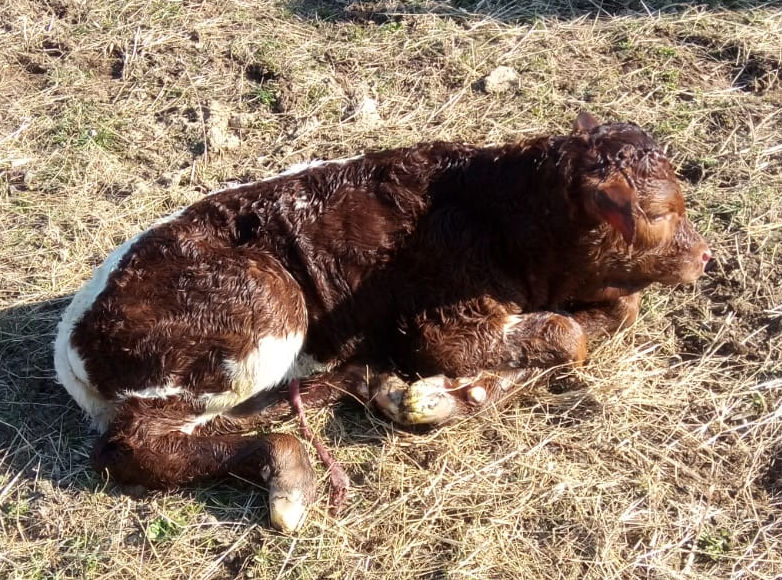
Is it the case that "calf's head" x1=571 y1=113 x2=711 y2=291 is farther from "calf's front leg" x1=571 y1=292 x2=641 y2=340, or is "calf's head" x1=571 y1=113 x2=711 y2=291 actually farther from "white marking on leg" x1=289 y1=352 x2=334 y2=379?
"white marking on leg" x1=289 y1=352 x2=334 y2=379

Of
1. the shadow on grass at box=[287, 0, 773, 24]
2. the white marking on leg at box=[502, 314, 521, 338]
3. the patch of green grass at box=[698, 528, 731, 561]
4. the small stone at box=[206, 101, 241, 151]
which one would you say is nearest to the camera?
the patch of green grass at box=[698, 528, 731, 561]

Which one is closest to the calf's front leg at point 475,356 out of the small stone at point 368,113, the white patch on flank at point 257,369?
the white patch on flank at point 257,369

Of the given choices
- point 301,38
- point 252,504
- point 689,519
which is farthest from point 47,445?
point 301,38

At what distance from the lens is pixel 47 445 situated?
4.25m

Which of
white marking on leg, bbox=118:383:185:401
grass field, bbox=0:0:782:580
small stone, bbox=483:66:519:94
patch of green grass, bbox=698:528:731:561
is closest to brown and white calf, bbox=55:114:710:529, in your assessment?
white marking on leg, bbox=118:383:185:401

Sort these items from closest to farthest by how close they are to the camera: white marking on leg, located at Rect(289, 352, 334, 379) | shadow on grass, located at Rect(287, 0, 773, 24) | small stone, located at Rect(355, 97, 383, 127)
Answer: white marking on leg, located at Rect(289, 352, 334, 379) < small stone, located at Rect(355, 97, 383, 127) < shadow on grass, located at Rect(287, 0, 773, 24)

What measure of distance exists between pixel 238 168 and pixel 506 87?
2252 mm

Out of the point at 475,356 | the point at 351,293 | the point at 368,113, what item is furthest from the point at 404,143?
the point at 475,356

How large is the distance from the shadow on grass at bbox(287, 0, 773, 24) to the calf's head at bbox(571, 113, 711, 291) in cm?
339

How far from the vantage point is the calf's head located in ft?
12.0

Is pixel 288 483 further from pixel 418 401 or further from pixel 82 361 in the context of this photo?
pixel 82 361

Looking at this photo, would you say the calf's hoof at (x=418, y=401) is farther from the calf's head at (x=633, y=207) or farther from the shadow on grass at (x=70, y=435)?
the calf's head at (x=633, y=207)

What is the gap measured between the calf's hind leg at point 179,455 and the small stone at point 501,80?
11.7ft

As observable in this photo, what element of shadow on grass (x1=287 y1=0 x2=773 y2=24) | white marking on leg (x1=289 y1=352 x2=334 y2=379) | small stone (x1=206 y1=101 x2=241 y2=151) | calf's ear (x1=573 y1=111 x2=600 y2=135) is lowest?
white marking on leg (x1=289 y1=352 x2=334 y2=379)
